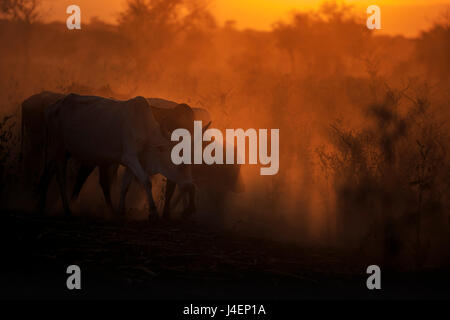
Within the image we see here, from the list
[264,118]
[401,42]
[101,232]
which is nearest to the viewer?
[101,232]

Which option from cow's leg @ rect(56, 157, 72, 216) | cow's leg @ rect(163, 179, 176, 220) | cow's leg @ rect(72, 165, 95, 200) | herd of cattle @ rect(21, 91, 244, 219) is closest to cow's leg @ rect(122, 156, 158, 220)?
herd of cattle @ rect(21, 91, 244, 219)

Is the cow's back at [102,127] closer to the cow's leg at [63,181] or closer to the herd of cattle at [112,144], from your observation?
the herd of cattle at [112,144]

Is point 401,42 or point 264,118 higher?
point 401,42

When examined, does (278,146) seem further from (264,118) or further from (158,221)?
(158,221)

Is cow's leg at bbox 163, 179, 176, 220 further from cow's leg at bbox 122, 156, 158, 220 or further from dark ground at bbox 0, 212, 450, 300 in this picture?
dark ground at bbox 0, 212, 450, 300

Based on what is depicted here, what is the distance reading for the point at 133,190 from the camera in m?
11.7

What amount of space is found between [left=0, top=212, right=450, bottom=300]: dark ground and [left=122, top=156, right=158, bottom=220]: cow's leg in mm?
393

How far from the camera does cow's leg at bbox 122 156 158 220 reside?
8898 mm

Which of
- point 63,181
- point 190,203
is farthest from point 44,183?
point 190,203

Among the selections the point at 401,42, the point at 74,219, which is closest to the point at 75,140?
the point at 74,219

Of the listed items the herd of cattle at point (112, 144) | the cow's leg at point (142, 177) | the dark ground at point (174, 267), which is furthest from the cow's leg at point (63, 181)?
the dark ground at point (174, 267)
